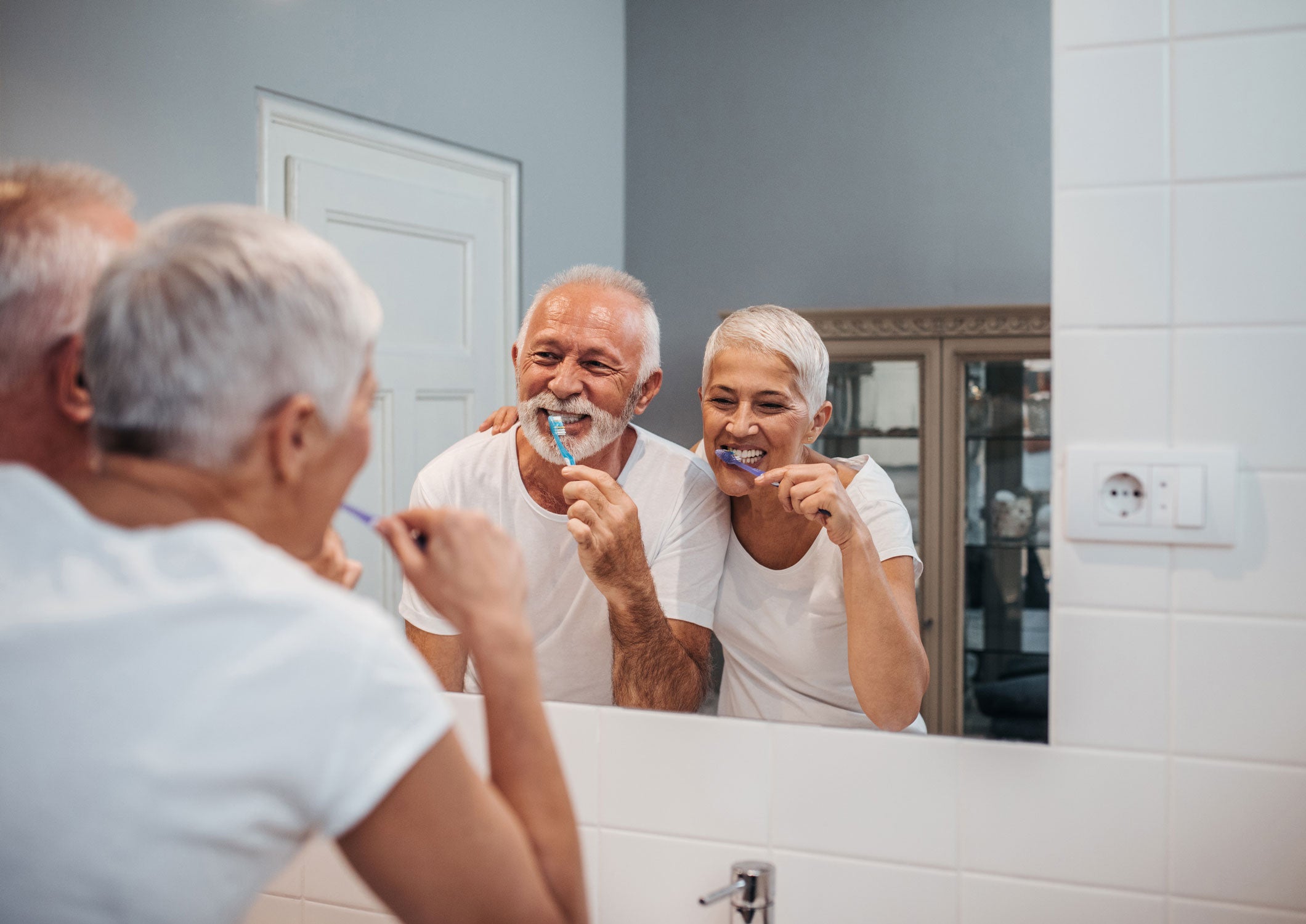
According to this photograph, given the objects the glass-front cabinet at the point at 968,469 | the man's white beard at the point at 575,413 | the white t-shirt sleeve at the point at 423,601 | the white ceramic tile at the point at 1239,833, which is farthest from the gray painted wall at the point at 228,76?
the white ceramic tile at the point at 1239,833

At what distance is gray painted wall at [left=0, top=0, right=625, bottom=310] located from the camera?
122 cm

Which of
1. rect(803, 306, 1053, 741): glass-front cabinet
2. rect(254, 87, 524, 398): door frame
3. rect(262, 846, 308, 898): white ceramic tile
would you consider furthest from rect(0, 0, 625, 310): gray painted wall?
rect(262, 846, 308, 898): white ceramic tile

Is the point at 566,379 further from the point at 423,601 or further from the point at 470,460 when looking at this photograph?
the point at 423,601

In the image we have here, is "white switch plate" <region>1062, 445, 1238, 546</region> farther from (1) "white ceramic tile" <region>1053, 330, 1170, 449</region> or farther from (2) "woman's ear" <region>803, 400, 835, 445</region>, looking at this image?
(2) "woman's ear" <region>803, 400, 835, 445</region>

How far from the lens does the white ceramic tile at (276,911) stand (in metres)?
A: 1.23

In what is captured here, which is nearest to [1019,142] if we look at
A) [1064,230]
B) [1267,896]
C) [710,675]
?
[1064,230]

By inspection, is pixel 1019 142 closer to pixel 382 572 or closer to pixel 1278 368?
pixel 1278 368

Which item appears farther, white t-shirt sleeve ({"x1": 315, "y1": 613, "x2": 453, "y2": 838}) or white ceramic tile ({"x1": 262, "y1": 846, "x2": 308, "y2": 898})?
white ceramic tile ({"x1": 262, "y1": 846, "x2": 308, "y2": 898})

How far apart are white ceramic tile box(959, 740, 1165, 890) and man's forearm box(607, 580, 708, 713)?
282 mm

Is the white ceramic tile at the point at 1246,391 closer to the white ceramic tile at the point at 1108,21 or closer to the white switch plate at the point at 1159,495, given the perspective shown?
the white switch plate at the point at 1159,495

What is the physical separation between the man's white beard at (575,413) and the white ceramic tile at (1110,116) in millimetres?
473

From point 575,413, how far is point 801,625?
33cm

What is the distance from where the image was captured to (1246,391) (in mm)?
899

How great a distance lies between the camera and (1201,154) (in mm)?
906
